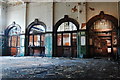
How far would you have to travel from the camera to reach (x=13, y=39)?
42.4 ft

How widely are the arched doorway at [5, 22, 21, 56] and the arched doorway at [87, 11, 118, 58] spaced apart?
261 inches

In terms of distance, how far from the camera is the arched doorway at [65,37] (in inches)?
421

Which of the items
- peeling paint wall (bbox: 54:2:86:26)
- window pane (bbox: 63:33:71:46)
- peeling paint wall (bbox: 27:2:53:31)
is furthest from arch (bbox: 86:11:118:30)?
peeling paint wall (bbox: 27:2:53:31)

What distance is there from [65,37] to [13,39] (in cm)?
530

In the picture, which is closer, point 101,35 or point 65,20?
point 101,35

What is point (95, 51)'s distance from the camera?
33.3 feet

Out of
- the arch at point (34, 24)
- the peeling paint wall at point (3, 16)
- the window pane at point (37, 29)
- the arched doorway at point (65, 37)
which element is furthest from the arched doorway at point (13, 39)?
the arched doorway at point (65, 37)

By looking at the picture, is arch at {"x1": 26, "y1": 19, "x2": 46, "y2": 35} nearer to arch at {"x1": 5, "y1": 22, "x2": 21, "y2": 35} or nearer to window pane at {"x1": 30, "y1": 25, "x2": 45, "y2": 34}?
window pane at {"x1": 30, "y1": 25, "x2": 45, "y2": 34}

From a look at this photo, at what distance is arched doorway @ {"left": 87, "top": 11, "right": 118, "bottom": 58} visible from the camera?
32.5 ft

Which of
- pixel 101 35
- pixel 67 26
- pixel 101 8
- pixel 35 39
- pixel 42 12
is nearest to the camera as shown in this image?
pixel 101 8

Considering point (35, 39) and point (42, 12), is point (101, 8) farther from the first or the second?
point (35, 39)

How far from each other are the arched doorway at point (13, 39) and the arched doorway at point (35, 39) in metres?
1.19

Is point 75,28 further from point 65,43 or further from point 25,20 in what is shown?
point 25,20

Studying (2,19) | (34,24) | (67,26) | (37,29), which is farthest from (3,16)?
(67,26)
